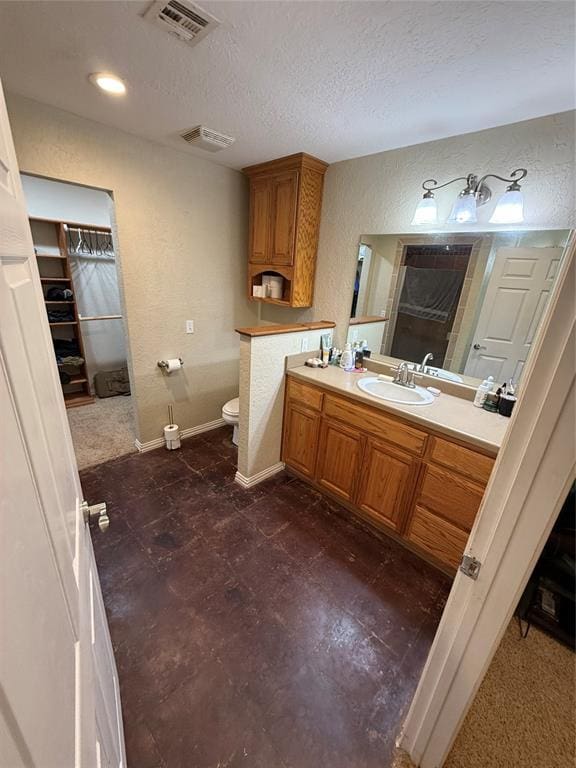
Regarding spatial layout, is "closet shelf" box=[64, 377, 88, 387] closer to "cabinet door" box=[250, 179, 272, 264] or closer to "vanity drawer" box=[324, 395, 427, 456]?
"cabinet door" box=[250, 179, 272, 264]

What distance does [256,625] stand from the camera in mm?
1476

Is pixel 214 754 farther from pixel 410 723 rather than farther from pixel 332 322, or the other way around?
pixel 332 322

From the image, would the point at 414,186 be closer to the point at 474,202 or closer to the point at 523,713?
the point at 474,202

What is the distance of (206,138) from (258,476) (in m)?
2.41

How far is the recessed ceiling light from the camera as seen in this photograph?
1.45 metres

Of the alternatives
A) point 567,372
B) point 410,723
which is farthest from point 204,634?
point 567,372

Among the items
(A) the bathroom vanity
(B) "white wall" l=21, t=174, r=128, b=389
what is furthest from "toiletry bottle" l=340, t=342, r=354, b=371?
(B) "white wall" l=21, t=174, r=128, b=389

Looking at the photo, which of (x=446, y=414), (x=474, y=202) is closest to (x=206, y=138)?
(x=474, y=202)

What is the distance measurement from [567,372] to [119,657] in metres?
1.90

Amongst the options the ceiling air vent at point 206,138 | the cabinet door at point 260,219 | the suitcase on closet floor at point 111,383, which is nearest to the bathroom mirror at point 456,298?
the cabinet door at point 260,219

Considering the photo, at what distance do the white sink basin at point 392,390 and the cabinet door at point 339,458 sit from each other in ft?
1.11

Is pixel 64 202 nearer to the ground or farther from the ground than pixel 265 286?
farther from the ground

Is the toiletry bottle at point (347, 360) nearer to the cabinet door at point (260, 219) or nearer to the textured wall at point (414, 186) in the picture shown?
the textured wall at point (414, 186)

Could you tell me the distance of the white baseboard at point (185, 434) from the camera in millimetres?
2752
